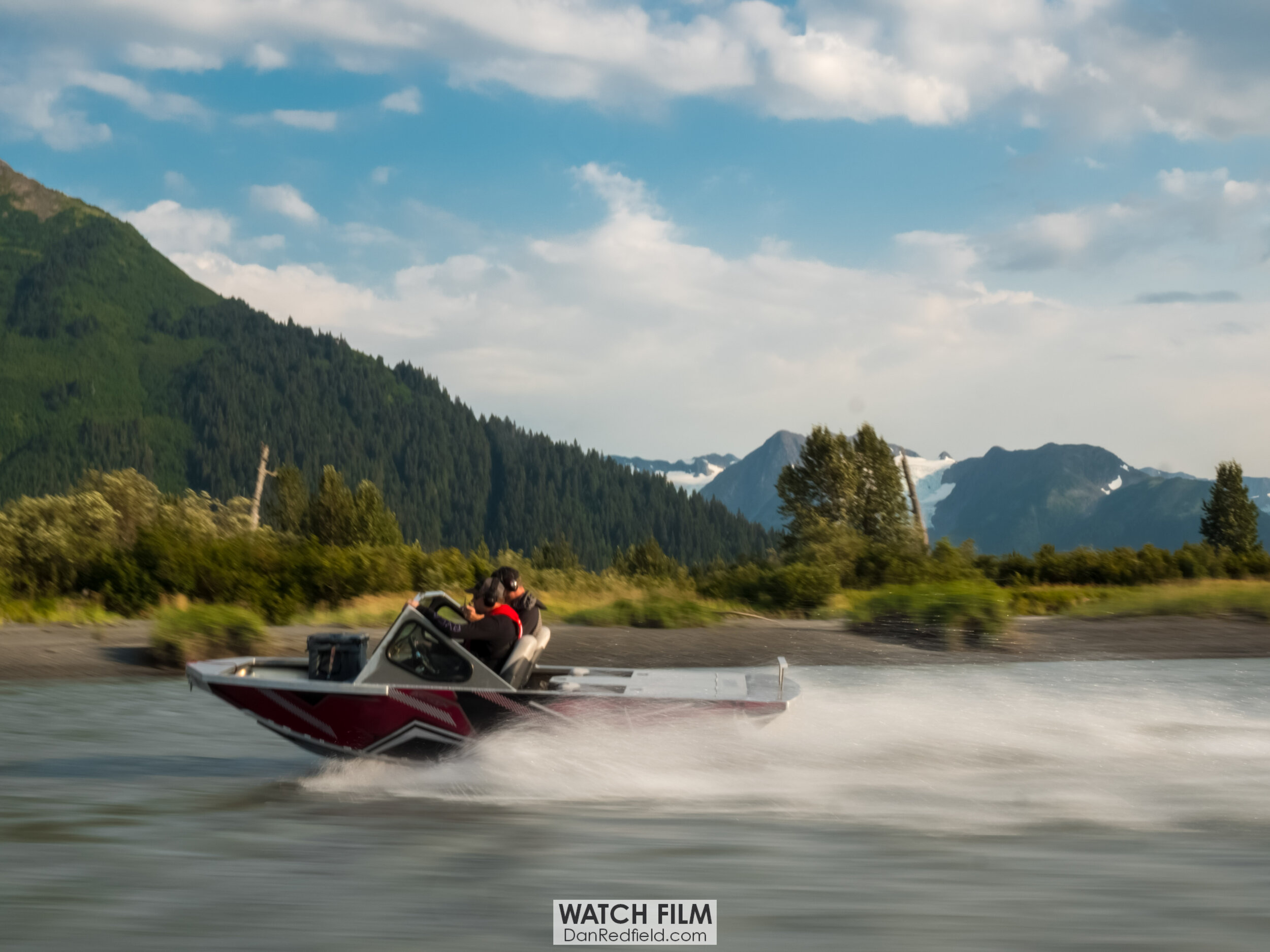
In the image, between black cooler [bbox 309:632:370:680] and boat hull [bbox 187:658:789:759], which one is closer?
boat hull [bbox 187:658:789:759]

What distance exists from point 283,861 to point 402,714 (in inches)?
65.1

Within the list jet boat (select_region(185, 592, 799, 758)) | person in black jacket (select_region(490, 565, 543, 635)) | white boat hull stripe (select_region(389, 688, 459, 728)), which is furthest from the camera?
person in black jacket (select_region(490, 565, 543, 635))

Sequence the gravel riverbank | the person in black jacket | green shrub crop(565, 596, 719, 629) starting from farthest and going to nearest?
green shrub crop(565, 596, 719, 629)
the gravel riverbank
the person in black jacket

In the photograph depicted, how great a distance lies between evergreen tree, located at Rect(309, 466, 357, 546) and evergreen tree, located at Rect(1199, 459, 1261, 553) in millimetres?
58660

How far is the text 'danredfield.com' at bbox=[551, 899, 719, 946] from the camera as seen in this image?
5.79m

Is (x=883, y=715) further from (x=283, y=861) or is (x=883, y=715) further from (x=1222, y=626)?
(x=1222, y=626)

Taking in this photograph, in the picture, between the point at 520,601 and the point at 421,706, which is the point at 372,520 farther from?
the point at 421,706

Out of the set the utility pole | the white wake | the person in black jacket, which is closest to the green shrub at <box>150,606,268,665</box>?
the white wake

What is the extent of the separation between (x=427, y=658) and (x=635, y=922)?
3.22 m

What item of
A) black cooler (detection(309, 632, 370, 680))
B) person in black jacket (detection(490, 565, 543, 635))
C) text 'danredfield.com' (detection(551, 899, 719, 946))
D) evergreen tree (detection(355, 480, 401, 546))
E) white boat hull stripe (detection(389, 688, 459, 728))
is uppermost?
evergreen tree (detection(355, 480, 401, 546))

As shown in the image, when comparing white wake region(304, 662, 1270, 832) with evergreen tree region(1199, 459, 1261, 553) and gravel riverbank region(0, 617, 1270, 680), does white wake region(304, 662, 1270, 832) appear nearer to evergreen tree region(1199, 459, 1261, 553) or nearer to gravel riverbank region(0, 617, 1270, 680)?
gravel riverbank region(0, 617, 1270, 680)

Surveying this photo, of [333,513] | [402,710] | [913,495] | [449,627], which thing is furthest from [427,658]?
[333,513]

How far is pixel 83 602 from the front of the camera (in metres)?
29.9

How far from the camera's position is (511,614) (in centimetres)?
879
